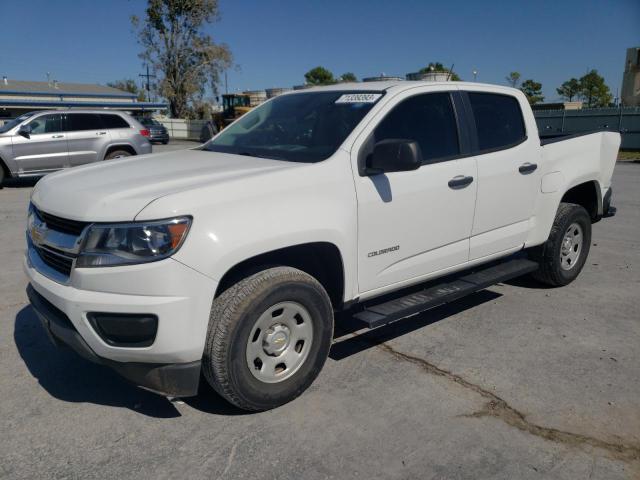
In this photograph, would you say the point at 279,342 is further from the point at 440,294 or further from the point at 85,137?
the point at 85,137

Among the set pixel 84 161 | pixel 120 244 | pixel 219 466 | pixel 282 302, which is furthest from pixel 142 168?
pixel 84 161

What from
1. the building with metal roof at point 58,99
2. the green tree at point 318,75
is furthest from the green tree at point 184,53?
the green tree at point 318,75

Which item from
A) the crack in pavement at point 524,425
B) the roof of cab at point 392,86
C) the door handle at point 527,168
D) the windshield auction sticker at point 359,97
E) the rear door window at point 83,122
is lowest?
the crack in pavement at point 524,425

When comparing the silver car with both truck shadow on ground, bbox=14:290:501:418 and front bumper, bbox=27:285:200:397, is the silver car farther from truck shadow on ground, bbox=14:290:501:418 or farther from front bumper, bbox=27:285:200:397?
front bumper, bbox=27:285:200:397

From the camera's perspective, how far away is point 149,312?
8.63 feet

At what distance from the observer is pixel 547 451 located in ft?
9.26

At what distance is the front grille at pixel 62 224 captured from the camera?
9.33 ft

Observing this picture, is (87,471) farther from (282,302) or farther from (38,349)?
(38,349)

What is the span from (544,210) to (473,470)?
112 inches

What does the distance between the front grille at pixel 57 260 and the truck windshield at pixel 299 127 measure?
1.41 metres

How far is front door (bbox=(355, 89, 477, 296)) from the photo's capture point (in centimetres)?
348

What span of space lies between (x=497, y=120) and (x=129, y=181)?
2954mm

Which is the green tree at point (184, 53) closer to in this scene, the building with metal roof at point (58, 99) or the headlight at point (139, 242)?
the building with metal roof at point (58, 99)

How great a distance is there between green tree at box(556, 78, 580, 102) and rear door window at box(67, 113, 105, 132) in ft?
231
